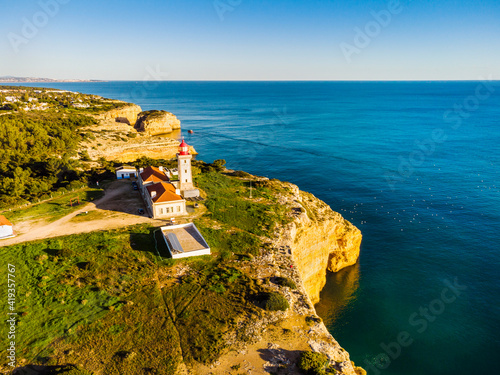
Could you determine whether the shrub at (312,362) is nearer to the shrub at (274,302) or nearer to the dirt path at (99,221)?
the shrub at (274,302)

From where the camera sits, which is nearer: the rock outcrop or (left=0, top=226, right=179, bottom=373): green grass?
(left=0, top=226, right=179, bottom=373): green grass

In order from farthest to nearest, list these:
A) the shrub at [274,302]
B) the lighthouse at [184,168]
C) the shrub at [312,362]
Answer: the lighthouse at [184,168]
the shrub at [274,302]
the shrub at [312,362]

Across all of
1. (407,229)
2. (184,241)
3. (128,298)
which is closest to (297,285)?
(184,241)

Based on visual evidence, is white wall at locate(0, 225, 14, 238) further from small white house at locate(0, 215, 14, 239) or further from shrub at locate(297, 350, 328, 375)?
shrub at locate(297, 350, 328, 375)

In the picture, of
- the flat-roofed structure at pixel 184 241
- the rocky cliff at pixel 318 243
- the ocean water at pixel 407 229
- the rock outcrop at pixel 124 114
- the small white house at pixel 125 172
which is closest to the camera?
the flat-roofed structure at pixel 184 241

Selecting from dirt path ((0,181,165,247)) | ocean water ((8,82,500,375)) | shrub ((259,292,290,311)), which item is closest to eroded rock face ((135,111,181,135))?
ocean water ((8,82,500,375))

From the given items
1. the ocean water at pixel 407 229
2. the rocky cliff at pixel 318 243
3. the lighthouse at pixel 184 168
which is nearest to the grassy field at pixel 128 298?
the rocky cliff at pixel 318 243

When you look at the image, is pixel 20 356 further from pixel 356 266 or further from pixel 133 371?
pixel 356 266
